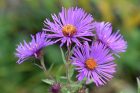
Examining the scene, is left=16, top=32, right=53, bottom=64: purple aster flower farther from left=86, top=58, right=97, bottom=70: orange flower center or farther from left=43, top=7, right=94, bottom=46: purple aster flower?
left=86, top=58, right=97, bottom=70: orange flower center

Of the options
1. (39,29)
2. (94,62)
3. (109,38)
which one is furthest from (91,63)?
(39,29)

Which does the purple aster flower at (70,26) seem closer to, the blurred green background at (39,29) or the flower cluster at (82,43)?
the flower cluster at (82,43)

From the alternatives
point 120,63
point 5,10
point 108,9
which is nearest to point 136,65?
point 120,63

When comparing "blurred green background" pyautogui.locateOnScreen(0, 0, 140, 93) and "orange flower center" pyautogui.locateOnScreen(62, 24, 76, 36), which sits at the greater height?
"blurred green background" pyautogui.locateOnScreen(0, 0, 140, 93)

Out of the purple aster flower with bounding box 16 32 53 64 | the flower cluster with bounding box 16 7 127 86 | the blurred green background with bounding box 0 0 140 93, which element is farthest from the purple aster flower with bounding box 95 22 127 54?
the blurred green background with bounding box 0 0 140 93

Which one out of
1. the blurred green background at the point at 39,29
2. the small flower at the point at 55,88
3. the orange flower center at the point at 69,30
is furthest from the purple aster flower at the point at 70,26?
the blurred green background at the point at 39,29

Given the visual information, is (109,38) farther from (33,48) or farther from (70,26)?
(33,48)
